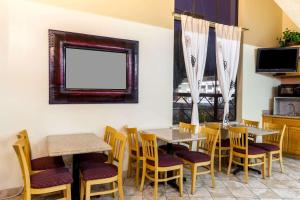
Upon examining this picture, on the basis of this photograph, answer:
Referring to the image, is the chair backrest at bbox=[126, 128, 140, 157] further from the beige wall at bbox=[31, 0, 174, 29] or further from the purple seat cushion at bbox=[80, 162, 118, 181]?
the beige wall at bbox=[31, 0, 174, 29]

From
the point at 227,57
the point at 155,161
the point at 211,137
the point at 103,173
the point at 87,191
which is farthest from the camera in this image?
the point at 227,57

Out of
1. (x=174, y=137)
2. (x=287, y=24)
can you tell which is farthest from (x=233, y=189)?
(x=287, y=24)

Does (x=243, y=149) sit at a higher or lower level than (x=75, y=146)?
lower

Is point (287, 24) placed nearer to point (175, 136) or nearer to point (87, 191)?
point (175, 136)

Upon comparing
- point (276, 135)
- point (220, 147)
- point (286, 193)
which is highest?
point (276, 135)

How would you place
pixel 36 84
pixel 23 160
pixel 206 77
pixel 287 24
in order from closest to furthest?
pixel 23 160 < pixel 36 84 < pixel 206 77 < pixel 287 24

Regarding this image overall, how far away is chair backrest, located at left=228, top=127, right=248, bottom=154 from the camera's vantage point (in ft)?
11.6

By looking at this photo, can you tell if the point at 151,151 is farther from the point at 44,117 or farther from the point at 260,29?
the point at 260,29

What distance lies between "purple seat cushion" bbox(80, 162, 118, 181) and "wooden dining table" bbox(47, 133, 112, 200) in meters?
0.20

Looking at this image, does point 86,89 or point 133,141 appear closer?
point 86,89

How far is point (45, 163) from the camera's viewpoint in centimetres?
278

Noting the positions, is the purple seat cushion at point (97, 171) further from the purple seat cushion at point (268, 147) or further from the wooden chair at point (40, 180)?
the purple seat cushion at point (268, 147)

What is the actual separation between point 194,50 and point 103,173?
2685mm

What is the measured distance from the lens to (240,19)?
16.4 ft
